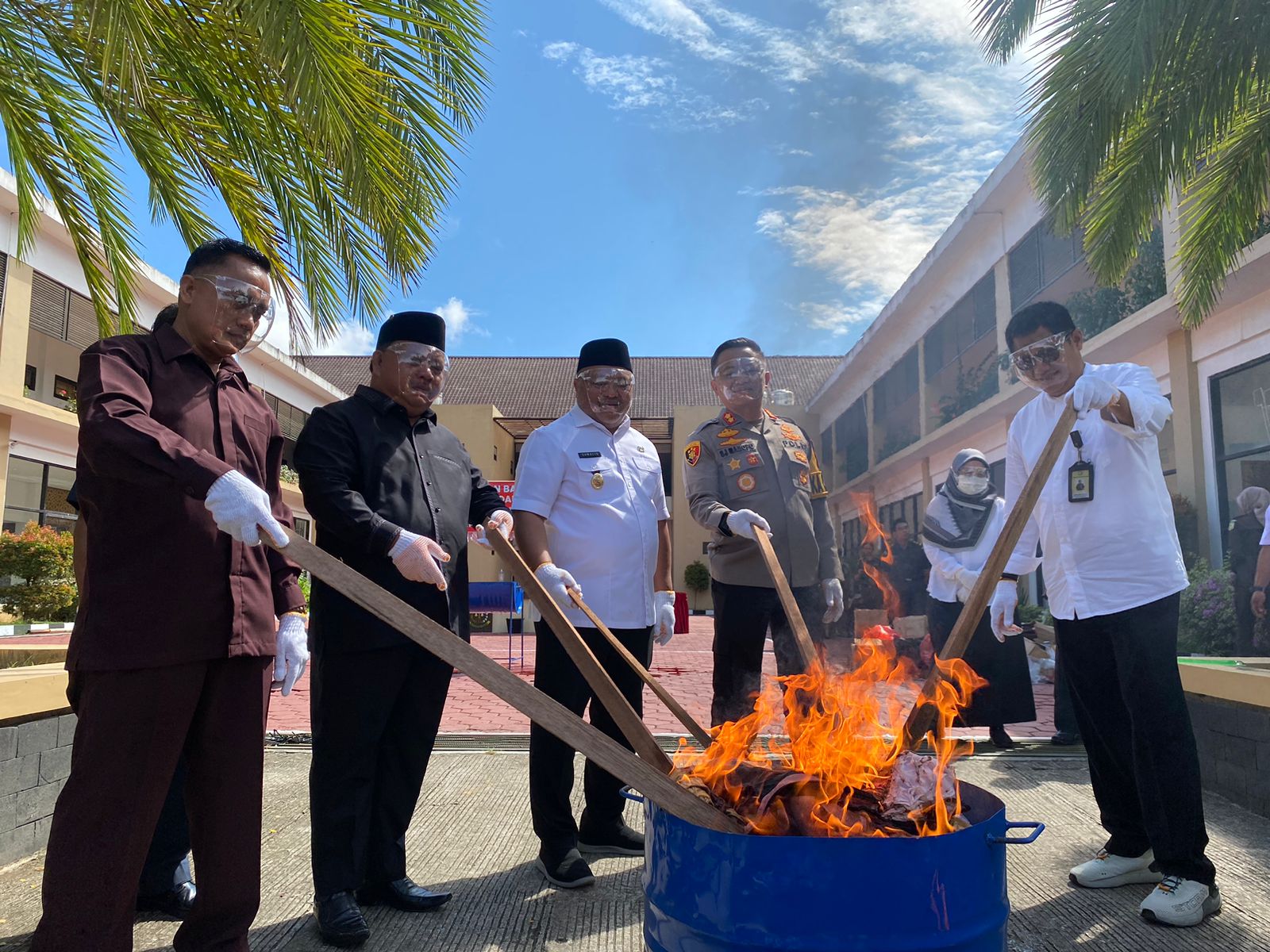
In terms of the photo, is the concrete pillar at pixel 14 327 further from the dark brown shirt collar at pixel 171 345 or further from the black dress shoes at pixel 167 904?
the dark brown shirt collar at pixel 171 345

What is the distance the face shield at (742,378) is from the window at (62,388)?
71.8 feet

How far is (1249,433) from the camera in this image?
9391 mm

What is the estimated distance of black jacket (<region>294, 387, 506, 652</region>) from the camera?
2779 mm

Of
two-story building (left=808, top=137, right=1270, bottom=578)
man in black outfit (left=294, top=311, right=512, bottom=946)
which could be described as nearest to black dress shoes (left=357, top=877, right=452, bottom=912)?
man in black outfit (left=294, top=311, right=512, bottom=946)

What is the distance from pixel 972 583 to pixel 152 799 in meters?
4.85

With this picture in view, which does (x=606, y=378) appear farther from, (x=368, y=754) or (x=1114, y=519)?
(x=1114, y=519)

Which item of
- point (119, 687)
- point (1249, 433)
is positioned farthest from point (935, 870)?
point (1249, 433)

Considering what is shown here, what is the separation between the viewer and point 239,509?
2.02m

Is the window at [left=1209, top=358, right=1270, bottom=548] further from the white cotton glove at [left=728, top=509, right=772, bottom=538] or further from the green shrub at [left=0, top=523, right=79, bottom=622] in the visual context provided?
the green shrub at [left=0, top=523, right=79, bottom=622]

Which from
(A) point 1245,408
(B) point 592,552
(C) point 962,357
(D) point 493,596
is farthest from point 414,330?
(C) point 962,357

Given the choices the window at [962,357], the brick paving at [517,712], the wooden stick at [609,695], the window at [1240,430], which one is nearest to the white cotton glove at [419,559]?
the wooden stick at [609,695]

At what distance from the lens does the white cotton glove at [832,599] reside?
394 centimetres

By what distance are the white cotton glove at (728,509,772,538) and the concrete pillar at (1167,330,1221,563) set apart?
8.91 m

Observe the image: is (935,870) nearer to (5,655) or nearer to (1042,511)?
(1042,511)
